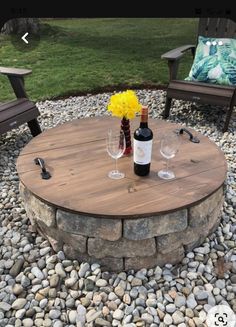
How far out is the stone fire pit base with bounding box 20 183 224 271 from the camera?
1.74m

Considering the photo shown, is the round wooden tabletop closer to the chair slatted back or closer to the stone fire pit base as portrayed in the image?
the stone fire pit base

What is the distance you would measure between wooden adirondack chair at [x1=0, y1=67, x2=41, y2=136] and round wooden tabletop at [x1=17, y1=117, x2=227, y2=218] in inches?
26.1

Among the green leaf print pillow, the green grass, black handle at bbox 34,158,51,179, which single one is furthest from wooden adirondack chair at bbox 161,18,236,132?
black handle at bbox 34,158,51,179

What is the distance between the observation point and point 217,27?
4.00 metres

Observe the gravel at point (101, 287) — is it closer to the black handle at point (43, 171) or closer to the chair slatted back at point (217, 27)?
the black handle at point (43, 171)

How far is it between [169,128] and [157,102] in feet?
5.60

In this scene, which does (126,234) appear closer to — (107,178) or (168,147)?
(107,178)

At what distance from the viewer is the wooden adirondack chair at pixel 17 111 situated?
2963mm

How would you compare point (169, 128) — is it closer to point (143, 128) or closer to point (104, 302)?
point (143, 128)

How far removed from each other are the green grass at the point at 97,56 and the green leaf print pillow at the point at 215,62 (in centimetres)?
103

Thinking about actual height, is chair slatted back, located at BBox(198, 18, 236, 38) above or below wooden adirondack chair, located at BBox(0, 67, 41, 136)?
above

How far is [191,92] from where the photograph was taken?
3486 mm

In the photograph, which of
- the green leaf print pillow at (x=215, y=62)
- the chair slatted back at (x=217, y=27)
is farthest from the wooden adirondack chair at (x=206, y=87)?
the green leaf print pillow at (x=215, y=62)
